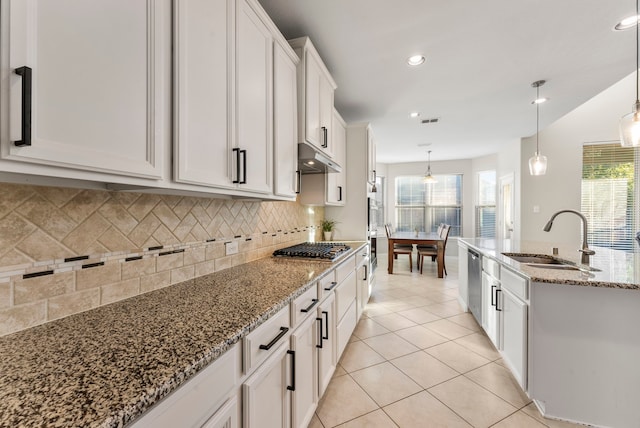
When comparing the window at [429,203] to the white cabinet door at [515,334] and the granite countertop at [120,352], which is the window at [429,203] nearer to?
the white cabinet door at [515,334]

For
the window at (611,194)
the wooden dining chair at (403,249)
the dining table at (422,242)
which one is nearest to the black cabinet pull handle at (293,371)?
the dining table at (422,242)

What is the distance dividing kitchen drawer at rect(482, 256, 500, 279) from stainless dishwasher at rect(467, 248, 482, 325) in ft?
0.40

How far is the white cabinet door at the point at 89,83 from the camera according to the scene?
0.58 meters

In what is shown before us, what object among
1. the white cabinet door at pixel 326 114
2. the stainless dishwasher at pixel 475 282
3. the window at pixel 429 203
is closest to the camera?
the white cabinet door at pixel 326 114

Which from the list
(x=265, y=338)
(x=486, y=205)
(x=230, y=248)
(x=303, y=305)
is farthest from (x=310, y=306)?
(x=486, y=205)

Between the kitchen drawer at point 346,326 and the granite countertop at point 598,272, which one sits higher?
the granite countertop at point 598,272

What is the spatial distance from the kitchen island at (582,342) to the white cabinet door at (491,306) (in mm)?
463

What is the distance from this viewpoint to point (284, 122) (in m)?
1.80

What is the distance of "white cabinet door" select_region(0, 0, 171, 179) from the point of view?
0.58m

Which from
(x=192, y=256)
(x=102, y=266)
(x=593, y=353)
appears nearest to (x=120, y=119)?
(x=102, y=266)

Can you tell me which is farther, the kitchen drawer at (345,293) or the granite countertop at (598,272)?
the kitchen drawer at (345,293)

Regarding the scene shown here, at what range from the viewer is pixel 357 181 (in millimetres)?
3572

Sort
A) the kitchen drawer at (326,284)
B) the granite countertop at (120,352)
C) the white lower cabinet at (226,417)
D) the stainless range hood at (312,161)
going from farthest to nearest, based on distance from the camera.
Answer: the stainless range hood at (312,161) → the kitchen drawer at (326,284) → the white lower cabinet at (226,417) → the granite countertop at (120,352)

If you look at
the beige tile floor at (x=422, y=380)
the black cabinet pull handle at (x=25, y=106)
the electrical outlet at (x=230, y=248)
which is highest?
the black cabinet pull handle at (x=25, y=106)
